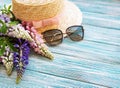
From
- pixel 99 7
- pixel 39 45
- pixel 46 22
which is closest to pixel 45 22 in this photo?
pixel 46 22

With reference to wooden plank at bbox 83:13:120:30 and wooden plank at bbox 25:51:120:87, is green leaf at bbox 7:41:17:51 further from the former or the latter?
wooden plank at bbox 83:13:120:30

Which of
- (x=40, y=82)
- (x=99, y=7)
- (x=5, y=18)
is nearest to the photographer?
(x=40, y=82)

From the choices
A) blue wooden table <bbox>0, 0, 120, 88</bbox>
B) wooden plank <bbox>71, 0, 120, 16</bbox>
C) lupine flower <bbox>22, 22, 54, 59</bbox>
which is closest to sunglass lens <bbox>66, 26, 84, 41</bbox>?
blue wooden table <bbox>0, 0, 120, 88</bbox>

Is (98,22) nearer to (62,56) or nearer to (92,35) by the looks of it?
(92,35)

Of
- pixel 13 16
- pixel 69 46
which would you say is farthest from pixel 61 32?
pixel 13 16

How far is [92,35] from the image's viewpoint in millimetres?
924

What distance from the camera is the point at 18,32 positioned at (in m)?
0.78

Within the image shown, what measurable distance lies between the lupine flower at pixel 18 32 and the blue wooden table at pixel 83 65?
2.9 inches

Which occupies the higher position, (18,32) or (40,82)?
(18,32)

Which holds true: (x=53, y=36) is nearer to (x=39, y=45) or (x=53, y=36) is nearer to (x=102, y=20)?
(x=39, y=45)

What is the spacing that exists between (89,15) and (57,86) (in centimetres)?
45

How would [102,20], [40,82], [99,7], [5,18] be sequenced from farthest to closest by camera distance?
[99,7] → [102,20] → [5,18] → [40,82]

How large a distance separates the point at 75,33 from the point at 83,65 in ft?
0.49

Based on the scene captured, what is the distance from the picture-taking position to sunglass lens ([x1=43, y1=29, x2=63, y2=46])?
2.85 ft
